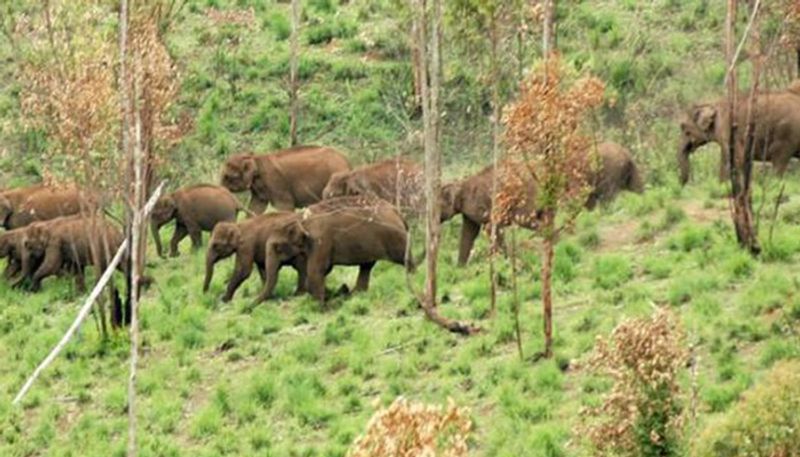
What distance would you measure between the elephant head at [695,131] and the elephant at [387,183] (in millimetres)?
3778

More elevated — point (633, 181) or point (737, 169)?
point (737, 169)

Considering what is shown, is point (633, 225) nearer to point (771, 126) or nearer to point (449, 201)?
point (449, 201)

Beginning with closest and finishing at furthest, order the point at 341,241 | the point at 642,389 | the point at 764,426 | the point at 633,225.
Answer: the point at 764,426, the point at 642,389, the point at 341,241, the point at 633,225

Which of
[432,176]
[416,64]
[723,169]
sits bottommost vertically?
[723,169]

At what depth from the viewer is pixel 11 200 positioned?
3666 cm

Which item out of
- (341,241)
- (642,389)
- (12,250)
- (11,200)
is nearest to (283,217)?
(341,241)

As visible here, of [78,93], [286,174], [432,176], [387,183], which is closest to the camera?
[78,93]

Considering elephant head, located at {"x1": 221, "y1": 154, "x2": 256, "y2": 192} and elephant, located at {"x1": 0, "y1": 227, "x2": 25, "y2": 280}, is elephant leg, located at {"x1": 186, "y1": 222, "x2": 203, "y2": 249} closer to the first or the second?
elephant head, located at {"x1": 221, "y1": 154, "x2": 256, "y2": 192}

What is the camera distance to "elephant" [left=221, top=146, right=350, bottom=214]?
118ft

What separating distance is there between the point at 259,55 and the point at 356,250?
1448 cm

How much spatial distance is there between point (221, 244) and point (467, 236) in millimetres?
3213

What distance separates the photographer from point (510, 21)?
32.5m

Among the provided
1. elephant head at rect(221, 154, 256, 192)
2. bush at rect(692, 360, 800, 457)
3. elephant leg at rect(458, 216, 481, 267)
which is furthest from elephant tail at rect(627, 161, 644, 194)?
bush at rect(692, 360, 800, 457)

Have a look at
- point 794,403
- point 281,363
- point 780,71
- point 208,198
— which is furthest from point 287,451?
point 780,71
